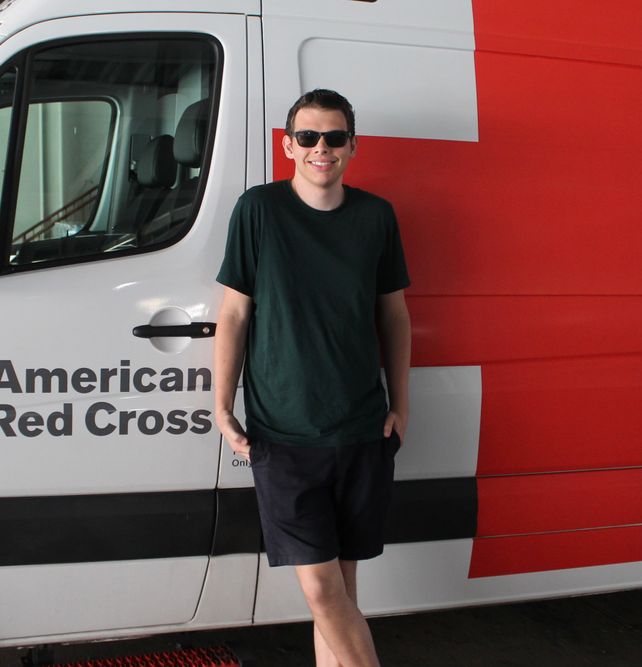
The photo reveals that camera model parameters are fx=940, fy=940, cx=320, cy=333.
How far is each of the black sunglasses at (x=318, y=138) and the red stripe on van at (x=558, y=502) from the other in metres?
1.16

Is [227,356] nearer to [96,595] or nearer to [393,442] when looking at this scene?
[393,442]

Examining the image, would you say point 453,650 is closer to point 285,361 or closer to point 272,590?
point 272,590

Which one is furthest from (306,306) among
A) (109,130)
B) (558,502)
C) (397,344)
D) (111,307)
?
(558,502)

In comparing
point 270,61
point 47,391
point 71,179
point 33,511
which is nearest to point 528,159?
point 270,61

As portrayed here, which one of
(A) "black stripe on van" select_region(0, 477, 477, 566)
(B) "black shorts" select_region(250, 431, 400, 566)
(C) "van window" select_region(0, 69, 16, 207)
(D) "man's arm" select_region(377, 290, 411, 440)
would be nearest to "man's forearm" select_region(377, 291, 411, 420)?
(D) "man's arm" select_region(377, 290, 411, 440)

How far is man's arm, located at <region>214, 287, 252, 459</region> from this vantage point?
2338 millimetres

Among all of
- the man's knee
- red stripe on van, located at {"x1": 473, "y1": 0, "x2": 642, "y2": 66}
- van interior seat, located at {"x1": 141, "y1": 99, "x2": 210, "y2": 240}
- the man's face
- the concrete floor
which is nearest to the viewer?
the man's face

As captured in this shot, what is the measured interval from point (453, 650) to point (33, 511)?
1610 mm

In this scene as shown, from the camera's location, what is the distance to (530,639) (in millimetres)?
3402

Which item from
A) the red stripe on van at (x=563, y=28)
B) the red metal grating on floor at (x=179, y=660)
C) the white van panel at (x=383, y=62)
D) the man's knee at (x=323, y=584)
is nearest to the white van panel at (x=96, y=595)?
the red metal grating on floor at (x=179, y=660)

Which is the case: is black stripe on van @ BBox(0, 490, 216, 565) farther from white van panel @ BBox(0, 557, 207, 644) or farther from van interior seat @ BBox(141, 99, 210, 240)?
van interior seat @ BBox(141, 99, 210, 240)

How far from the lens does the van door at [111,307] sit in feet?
8.03

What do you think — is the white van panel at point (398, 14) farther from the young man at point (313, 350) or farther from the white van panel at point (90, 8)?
the young man at point (313, 350)

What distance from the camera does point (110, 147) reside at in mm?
2568
